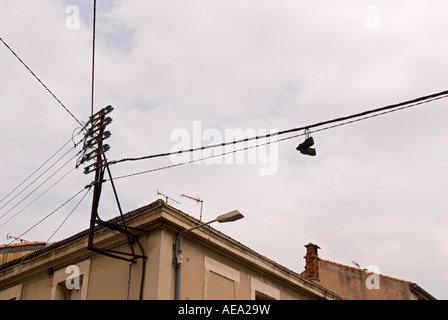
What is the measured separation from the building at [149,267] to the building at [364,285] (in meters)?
9.64

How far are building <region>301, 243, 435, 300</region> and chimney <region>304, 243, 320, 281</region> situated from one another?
1533mm

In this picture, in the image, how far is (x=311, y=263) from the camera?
23.0 meters

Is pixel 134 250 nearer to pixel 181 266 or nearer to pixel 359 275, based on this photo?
pixel 181 266

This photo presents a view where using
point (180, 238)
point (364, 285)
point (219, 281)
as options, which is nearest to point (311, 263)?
point (364, 285)

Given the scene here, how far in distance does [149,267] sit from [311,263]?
11.3 meters

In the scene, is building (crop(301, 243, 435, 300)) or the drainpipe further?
building (crop(301, 243, 435, 300))

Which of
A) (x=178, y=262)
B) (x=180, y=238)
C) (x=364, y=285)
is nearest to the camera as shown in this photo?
(x=178, y=262)

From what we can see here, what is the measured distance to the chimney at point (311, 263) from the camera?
74.4 feet

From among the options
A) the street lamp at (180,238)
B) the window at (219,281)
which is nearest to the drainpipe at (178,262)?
the street lamp at (180,238)

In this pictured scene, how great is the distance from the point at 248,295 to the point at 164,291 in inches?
137

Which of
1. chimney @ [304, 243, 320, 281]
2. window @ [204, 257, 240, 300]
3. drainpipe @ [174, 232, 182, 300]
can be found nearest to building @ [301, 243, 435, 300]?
chimney @ [304, 243, 320, 281]

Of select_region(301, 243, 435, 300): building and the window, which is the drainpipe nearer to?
the window

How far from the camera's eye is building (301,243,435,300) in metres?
25.4

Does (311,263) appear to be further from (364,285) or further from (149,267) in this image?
(149,267)
